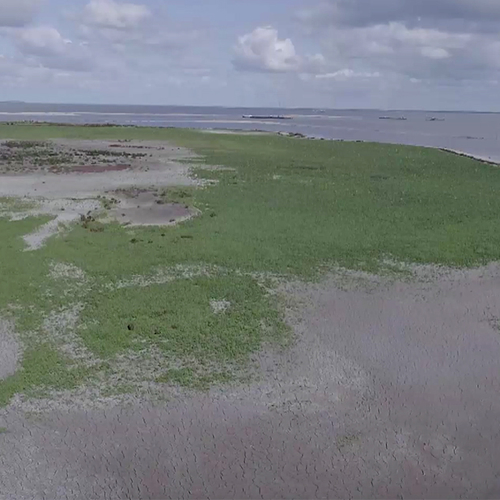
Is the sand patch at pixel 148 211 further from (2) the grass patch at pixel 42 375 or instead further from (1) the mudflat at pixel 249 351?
(2) the grass patch at pixel 42 375

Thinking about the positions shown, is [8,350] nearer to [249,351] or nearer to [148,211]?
[249,351]

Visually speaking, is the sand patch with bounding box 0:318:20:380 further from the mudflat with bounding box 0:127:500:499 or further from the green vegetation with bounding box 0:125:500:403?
the green vegetation with bounding box 0:125:500:403

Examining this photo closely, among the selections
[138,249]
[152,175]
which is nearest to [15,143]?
[152,175]

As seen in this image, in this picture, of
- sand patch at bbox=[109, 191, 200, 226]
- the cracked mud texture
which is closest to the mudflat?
the cracked mud texture

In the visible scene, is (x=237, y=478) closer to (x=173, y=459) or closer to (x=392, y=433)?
(x=173, y=459)

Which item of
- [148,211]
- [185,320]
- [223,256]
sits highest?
[148,211]

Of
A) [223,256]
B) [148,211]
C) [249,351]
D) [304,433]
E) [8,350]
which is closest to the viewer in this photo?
[304,433]

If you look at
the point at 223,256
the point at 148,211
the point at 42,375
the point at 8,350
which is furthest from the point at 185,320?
the point at 148,211
